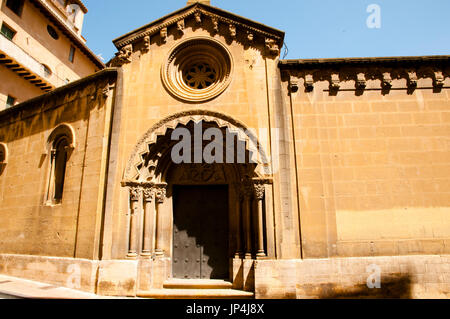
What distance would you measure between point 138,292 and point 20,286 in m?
3.35

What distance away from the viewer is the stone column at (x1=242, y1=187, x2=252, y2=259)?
25.2 ft

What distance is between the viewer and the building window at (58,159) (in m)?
9.30

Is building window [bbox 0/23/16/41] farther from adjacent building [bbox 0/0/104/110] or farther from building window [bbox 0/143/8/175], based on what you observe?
building window [bbox 0/143/8/175]

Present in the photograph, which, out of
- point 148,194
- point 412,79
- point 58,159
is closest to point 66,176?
point 58,159

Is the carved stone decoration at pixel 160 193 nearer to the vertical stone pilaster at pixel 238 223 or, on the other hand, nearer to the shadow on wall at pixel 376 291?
the vertical stone pilaster at pixel 238 223

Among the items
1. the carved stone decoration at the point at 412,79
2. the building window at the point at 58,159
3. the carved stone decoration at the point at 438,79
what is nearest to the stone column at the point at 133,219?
the building window at the point at 58,159

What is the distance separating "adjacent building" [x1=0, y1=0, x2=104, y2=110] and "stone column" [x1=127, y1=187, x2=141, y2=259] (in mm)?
13671

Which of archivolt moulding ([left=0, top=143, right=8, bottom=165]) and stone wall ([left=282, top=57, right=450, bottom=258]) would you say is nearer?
stone wall ([left=282, top=57, right=450, bottom=258])

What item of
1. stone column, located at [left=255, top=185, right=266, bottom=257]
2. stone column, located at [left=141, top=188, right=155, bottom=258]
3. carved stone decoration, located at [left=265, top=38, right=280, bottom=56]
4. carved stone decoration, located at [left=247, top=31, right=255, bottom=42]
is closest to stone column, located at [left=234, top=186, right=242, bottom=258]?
stone column, located at [left=255, top=185, right=266, bottom=257]

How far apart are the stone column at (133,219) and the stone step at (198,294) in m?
1.05

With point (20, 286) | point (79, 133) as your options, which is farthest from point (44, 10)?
point (20, 286)

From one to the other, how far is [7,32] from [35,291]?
17.2m

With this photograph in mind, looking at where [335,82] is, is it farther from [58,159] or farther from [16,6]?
[16,6]
